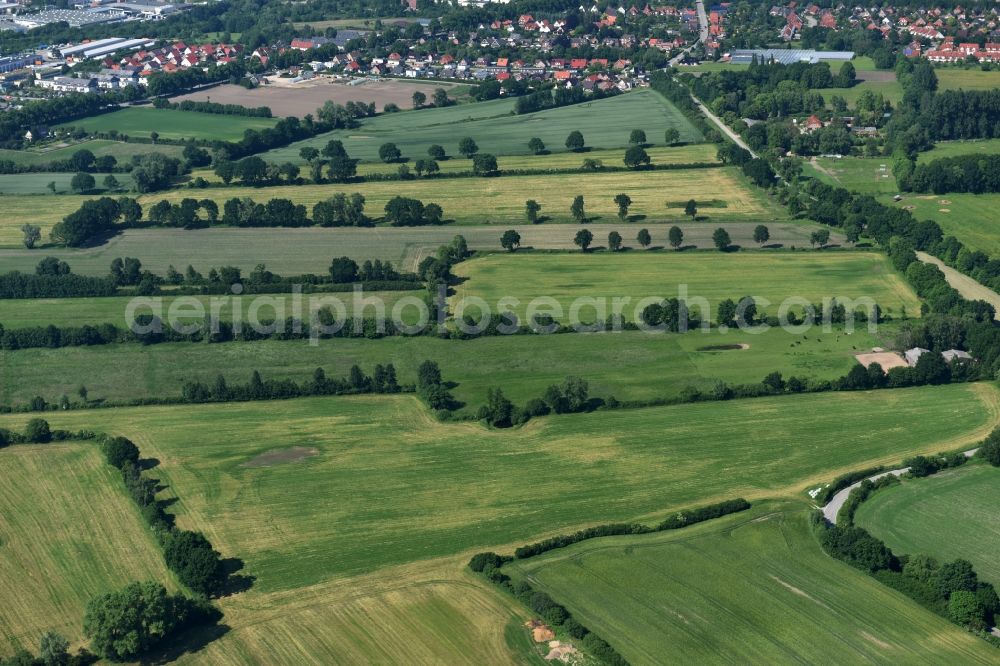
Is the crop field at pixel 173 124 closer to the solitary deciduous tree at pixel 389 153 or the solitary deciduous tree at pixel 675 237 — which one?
the solitary deciduous tree at pixel 389 153

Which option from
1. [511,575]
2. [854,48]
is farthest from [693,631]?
[854,48]

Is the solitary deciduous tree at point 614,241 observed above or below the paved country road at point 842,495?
above

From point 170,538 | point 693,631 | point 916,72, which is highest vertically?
point 916,72

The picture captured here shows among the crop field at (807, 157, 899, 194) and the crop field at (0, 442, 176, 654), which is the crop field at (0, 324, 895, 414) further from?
the crop field at (807, 157, 899, 194)

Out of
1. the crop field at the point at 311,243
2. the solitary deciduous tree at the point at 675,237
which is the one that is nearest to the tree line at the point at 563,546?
the solitary deciduous tree at the point at 675,237

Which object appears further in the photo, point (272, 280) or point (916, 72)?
point (916, 72)

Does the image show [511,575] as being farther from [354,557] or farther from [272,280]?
[272,280]
